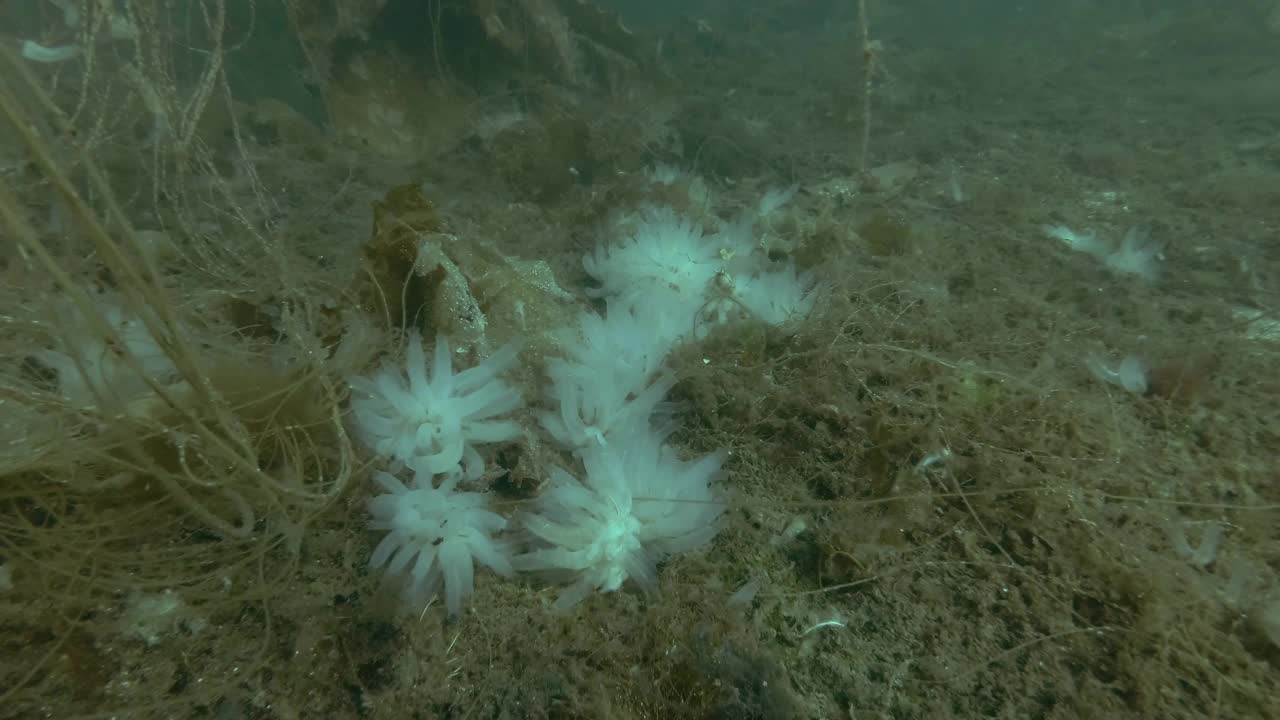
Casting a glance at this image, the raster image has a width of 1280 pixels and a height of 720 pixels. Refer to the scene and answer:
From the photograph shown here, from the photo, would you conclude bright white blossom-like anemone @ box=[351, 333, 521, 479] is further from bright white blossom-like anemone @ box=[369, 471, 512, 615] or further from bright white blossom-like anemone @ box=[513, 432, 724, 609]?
bright white blossom-like anemone @ box=[513, 432, 724, 609]

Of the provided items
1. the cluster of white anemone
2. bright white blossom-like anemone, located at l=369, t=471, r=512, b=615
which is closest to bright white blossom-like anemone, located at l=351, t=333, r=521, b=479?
the cluster of white anemone

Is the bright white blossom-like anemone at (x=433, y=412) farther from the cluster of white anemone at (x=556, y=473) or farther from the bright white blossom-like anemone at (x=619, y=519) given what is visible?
the bright white blossom-like anemone at (x=619, y=519)

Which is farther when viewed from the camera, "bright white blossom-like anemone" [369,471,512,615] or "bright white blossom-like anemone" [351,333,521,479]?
"bright white blossom-like anemone" [351,333,521,479]

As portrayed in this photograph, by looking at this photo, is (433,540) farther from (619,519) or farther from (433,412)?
(619,519)

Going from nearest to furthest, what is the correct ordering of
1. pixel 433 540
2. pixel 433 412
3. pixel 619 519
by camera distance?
pixel 433 540 < pixel 619 519 < pixel 433 412

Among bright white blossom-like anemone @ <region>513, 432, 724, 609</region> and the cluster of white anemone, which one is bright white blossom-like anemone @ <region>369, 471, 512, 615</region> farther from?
bright white blossom-like anemone @ <region>513, 432, 724, 609</region>

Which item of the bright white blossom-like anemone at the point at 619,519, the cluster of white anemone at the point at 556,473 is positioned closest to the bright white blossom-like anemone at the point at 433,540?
the cluster of white anemone at the point at 556,473

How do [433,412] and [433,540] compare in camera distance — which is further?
[433,412]

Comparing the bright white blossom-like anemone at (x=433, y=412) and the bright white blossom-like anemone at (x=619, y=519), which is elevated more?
the bright white blossom-like anemone at (x=433, y=412)

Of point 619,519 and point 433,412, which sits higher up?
point 433,412

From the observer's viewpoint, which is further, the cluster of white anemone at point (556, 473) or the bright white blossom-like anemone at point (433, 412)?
the bright white blossom-like anemone at point (433, 412)

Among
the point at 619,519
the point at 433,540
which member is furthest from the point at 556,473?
the point at 433,540

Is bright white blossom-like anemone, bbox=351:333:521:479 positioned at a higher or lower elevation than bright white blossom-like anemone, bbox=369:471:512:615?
higher
